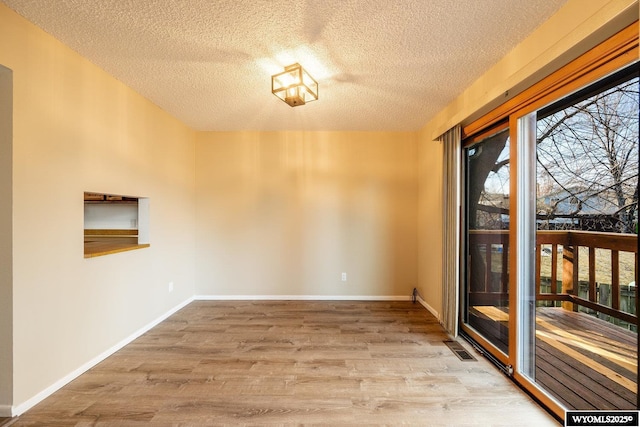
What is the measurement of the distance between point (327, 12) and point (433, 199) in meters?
2.52

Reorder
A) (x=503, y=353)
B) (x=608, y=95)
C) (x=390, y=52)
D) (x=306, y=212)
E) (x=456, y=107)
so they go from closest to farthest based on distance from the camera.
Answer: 1. (x=608, y=95)
2. (x=390, y=52)
3. (x=503, y=353)
4. (x=456, y=107)
5. (x=306, y=212)

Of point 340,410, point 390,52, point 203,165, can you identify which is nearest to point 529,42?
point 390,52

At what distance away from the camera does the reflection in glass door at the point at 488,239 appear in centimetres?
230

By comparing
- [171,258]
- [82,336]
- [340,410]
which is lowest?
[340,410]

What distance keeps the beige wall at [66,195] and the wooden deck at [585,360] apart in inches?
137

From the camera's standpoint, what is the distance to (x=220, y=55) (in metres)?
2.11

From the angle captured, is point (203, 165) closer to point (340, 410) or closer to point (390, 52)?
point (390, 52)

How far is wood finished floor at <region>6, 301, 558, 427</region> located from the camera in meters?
1.69

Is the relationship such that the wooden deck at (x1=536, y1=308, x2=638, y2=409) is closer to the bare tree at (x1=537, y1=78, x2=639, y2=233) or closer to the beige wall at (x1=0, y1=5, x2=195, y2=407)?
the bare tree at (x1=537, y1=78, x2=639, y2=233)

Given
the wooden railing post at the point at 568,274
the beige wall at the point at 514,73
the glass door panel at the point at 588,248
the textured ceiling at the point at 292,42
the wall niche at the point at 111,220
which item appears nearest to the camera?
the beige wall at the point at 514,73

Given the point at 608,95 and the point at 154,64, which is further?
the point at 154,64

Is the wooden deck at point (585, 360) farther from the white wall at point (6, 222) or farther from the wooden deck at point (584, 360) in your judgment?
the white wall at point (6, 222)

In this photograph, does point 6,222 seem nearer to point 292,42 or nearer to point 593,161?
point 292,42

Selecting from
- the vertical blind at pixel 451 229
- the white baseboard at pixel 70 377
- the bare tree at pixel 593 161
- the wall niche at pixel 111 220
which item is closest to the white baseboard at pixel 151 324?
the white baseboard at pixel 70 377
